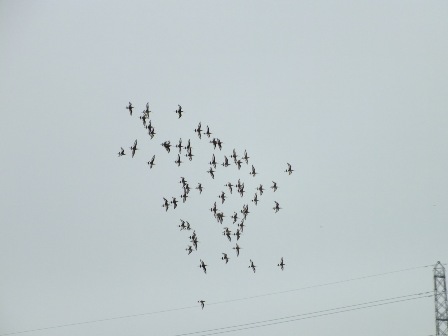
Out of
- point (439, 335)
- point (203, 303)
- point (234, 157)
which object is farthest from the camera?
point (203, 303)

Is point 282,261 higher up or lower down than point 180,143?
lower down

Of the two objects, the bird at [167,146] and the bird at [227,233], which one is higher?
the bird at [167,146]

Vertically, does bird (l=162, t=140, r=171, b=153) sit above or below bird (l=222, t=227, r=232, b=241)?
above

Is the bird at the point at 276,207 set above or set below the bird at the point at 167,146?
below

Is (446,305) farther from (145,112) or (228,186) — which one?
(145,112)

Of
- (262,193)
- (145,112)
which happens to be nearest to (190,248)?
(262,193)

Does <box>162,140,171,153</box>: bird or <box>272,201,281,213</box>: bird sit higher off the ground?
<box>162,140,171,153</box>: bird

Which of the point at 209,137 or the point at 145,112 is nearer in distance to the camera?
the point at 145,112

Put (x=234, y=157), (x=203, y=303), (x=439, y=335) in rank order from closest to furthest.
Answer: (x=439, y=335) → (x=234, y=157) → (x=203, y=303)

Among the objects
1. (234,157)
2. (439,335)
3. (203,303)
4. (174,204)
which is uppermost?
(234,157)

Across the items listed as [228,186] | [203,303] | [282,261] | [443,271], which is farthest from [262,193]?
[443,271]
